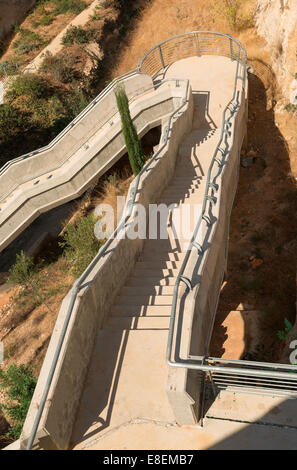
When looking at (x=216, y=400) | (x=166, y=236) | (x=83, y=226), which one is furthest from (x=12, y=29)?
(x=216, y=400)

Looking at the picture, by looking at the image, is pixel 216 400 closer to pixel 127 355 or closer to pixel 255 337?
pixel 127 355

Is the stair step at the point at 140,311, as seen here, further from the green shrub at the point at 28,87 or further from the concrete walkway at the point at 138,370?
the green shrub at the point at 28,87

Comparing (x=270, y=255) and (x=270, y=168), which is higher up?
(x=270, y=168)

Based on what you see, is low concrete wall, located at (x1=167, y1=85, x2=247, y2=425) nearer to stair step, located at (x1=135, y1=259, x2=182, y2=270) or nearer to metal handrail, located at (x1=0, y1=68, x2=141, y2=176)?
stair step, located at (x1=135, y1=259, x2=182, y2=270)

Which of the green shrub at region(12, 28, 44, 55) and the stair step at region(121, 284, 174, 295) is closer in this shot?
the stair step at region(121, 284, 174, 295)

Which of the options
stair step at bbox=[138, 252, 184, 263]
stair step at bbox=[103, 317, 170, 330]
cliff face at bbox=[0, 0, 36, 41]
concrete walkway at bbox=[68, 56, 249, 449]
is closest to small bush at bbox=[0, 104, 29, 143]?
cliff face at bbox=[0, 0, 36, 41]

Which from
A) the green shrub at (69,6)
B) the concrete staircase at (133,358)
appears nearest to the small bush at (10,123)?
the green shrub at (69,6)
